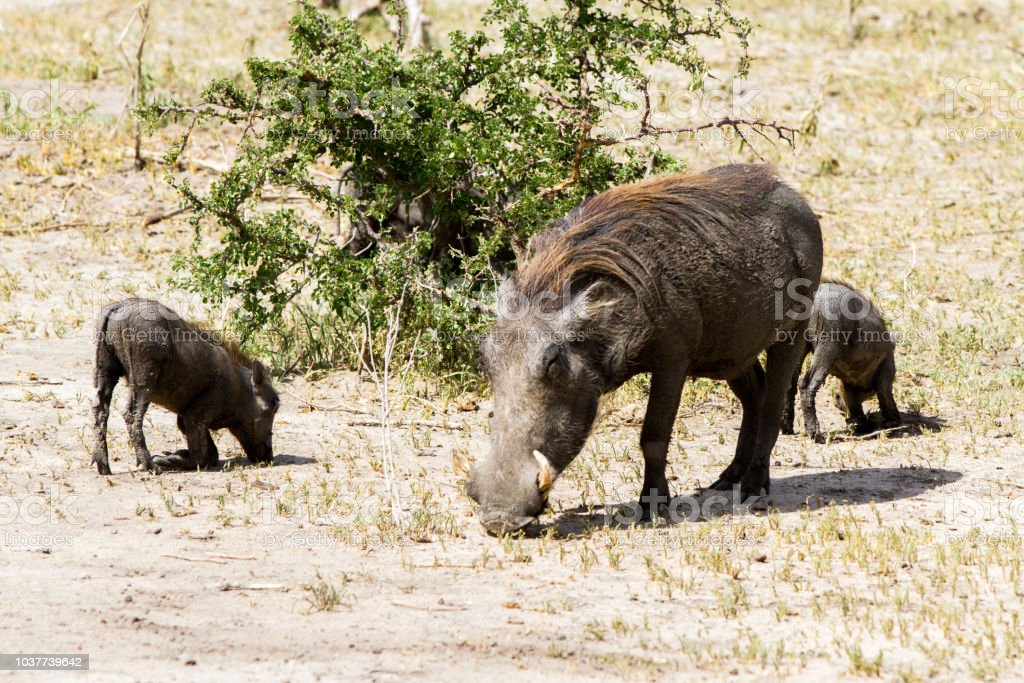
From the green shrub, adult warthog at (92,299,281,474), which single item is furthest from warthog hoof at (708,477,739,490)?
adult warthog at (92,299,281,474)

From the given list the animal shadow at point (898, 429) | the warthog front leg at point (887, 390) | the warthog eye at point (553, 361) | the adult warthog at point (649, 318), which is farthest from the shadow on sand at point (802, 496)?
the warthog front leg at point (887, 390)

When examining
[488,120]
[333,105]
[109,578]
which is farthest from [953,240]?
[109,578]

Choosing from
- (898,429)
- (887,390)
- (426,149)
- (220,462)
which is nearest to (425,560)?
(220,462)

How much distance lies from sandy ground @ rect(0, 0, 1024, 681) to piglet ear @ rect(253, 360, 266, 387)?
47 centimetres

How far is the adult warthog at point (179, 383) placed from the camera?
6.33 metres

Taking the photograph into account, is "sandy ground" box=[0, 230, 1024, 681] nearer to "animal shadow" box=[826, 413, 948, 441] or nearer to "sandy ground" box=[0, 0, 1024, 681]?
"sandy ground" box=[0, 0, 1024, 681]

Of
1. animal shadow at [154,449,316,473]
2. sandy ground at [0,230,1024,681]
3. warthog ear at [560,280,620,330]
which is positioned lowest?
sandy ground at [0,230,1024,681]

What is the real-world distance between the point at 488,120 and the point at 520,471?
3617 millimetres

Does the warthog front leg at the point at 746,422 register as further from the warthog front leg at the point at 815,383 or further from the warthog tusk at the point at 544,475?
the warthog tusk at the point at 544,475

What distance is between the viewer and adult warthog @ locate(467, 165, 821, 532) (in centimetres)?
534

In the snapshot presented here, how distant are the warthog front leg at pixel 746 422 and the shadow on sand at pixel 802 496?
0.56 feet

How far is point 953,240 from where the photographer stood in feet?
37.6

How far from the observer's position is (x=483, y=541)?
5.47 metres

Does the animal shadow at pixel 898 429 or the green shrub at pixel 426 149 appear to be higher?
the green shrub at pixel 426 149
